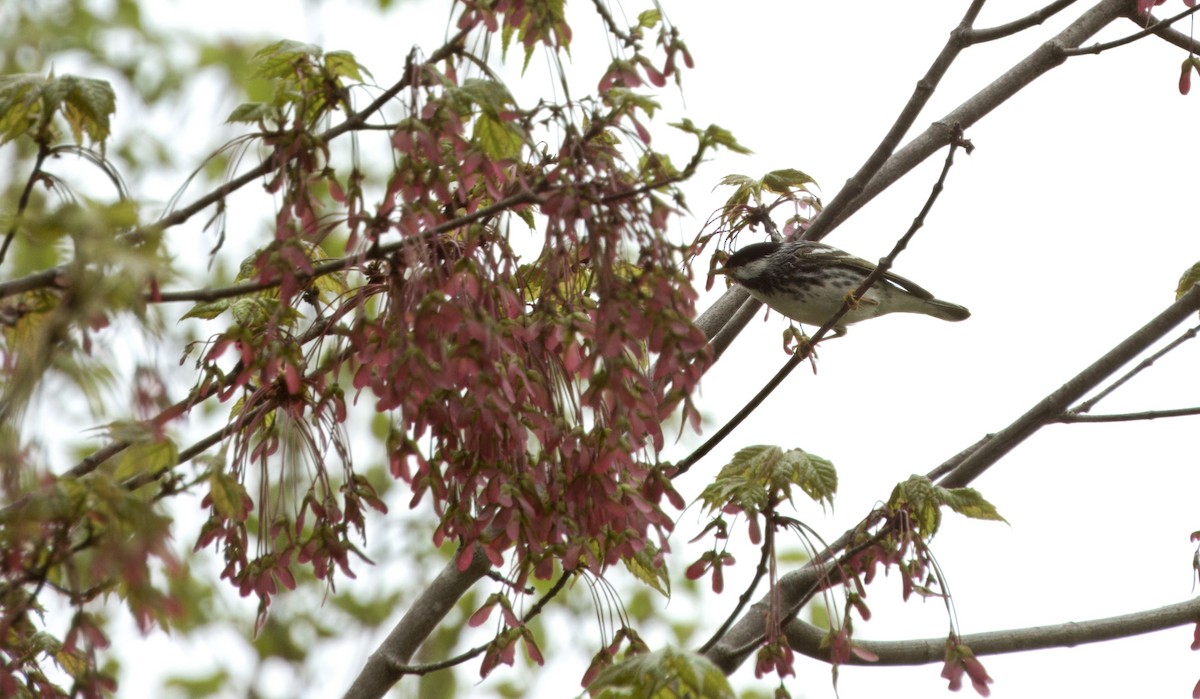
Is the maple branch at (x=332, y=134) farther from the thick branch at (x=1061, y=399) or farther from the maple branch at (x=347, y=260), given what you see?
the thick branch at (x=1061, y=399)

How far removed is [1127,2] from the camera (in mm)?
4215

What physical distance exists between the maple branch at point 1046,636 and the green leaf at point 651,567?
774mm

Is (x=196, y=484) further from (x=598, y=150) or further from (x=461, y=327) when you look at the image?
(x=598, y=150)

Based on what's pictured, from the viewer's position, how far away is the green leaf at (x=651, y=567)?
2.94 metres

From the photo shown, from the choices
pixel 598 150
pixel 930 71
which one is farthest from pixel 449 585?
pixel 930 71

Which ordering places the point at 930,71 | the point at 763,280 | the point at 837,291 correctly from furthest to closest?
1. the point at 837,291
2. the point at 763,280
3. the point at 930,71

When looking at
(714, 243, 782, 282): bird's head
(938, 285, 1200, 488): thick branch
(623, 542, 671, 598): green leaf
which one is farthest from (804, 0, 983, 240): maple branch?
(623, 542, 671, 598): green leaf

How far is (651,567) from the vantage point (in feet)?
9.68

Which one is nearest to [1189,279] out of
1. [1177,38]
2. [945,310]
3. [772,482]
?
[1177,38]

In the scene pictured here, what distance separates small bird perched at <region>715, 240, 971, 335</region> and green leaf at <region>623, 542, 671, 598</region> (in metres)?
1.67

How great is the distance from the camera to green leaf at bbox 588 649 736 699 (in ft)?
7.53

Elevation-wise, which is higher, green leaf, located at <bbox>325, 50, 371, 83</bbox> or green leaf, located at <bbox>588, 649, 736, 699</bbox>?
green leaf, located at <bbox>325, 50, 371, 83</bbox>

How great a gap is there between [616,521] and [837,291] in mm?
3127

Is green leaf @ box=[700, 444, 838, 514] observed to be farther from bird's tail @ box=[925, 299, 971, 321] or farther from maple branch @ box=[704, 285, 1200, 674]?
bird's tail @ box=[925, 299, 971, 321]
